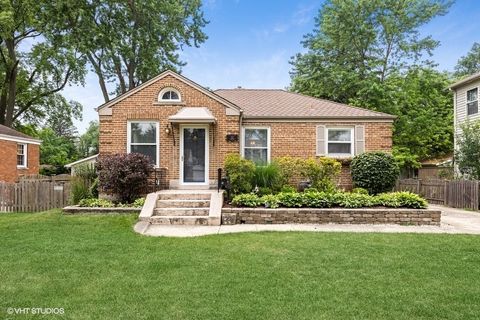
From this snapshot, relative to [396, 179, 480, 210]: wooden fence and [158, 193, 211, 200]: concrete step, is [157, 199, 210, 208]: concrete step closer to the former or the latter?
[158, 193, 211, 200]: concrete step

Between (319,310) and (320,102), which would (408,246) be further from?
(320,102)

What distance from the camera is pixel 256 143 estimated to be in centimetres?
1327

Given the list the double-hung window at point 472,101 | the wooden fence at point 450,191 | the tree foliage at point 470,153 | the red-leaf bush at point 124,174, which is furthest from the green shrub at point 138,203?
the double-hung window at point 472,101

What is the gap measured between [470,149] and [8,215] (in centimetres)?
1779

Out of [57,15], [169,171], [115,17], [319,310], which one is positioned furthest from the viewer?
[115,17]

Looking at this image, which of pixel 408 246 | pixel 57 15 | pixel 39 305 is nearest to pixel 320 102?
pixel 408 246

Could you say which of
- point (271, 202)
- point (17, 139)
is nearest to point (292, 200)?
point (271, 202)

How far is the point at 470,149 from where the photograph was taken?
14.4 metres

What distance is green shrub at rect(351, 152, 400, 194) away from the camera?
11.4 metres

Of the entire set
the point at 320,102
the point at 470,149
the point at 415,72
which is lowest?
the point at 470,149

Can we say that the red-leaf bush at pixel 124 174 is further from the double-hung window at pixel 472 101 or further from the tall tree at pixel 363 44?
the tall tree at pixel 363 44

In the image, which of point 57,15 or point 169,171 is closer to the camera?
point 169,171

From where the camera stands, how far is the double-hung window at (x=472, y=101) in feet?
57.3

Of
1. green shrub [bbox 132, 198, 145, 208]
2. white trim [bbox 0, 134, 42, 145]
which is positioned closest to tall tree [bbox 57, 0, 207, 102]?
white trim [bbox 0, 134, 42, 145]
